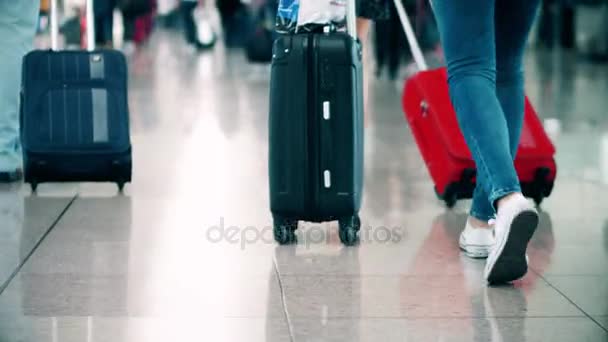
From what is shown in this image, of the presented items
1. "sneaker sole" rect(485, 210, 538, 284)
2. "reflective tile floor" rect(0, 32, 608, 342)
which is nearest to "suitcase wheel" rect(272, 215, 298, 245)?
"reflective tile floor" rect(0, 32, 608, 342)

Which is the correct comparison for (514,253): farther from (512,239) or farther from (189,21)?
(189,21)

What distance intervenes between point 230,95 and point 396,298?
5710 mm

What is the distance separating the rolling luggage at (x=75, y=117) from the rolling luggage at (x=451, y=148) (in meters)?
1.16

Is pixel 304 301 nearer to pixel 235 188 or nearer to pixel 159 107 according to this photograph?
pixel 235 188

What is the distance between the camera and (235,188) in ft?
15.8

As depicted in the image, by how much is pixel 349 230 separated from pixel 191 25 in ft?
35.6

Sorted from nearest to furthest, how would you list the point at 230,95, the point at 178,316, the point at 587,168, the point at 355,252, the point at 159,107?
the point at 178,316, the point at 355,252, the point at 587,168, the point at 159,107, the point at 230,95

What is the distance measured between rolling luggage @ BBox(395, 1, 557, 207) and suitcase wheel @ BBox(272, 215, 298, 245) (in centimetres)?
74

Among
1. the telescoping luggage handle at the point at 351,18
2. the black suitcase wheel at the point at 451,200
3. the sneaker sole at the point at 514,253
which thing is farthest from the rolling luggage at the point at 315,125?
the black suitcase wheel at the point at 451,200

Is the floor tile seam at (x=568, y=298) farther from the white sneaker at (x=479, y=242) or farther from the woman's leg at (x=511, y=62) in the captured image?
the woman's leg at (x=511, y=62)

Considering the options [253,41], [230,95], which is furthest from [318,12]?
[253,41]

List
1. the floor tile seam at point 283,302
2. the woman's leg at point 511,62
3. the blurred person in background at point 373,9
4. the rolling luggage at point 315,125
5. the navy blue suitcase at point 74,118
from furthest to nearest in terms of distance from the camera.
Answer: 1. the blurred person in background at point 373,9
2. the navy blue suitcase at point 74,118
3. the rolling luggage at point 315,125
4. the woman's leg at point 511,62
5. the floor tile seam at point 283,302

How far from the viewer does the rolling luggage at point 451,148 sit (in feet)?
14.0

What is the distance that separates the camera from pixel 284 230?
378 cm
